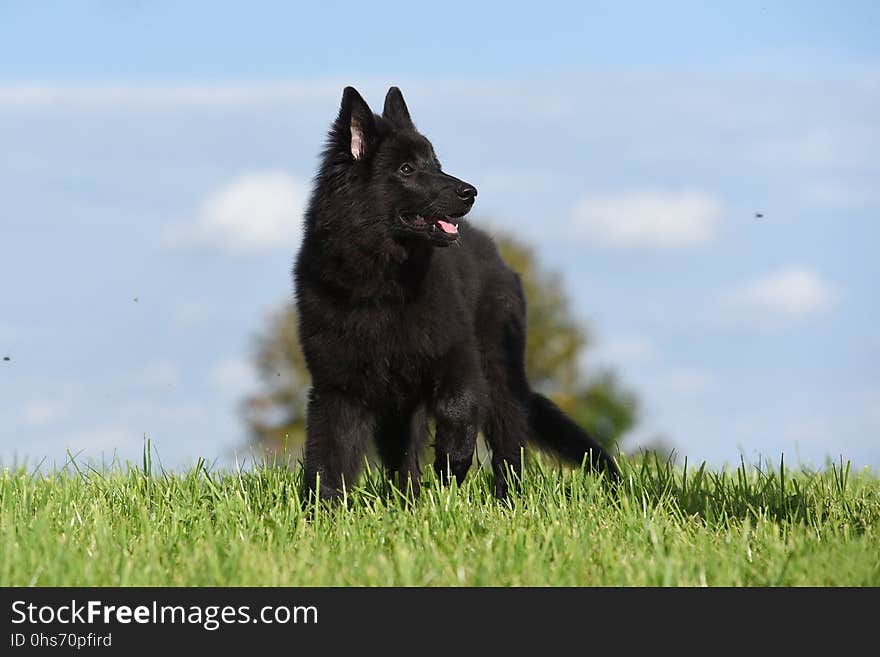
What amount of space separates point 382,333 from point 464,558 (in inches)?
76.5

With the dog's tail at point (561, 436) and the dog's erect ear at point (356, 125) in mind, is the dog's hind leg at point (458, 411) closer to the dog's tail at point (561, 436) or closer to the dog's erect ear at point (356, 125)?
the dog's tail at point (561, 436)

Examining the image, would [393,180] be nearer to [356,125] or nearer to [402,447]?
[356,125]

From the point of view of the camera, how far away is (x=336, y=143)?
6.24 meters

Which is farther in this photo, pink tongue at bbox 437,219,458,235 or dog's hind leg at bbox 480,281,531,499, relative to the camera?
dog's hind leg at bbox 480,281,531,499

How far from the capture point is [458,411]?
20.5ft

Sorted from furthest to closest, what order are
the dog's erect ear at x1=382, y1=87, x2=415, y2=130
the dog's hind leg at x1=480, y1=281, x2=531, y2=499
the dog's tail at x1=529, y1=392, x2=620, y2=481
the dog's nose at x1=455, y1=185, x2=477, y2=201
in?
the dog's tail at x1=529, y1=392, x2=620, y2=481, the dog's hind leg at x1=480, y1=281, x2=531, y2=499, the dog's erect ear at x1=382, y1=87, x2=415, y2=130, the dog's nose at x1=455, y1=185, x2=477, y2=201

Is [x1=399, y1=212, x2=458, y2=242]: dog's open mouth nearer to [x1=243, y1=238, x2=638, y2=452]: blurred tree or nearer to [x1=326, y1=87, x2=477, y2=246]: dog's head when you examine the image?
[x1=326, y1=87, x2=477, y2=246]: dog's head

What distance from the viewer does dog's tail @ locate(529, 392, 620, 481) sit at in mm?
7535

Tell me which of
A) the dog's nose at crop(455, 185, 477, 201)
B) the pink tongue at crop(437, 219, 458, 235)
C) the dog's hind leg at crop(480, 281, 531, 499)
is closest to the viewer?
the dog's nose at crop(455, 185, 477, 201)

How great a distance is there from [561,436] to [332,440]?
216 cm

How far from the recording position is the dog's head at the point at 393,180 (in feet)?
19.9

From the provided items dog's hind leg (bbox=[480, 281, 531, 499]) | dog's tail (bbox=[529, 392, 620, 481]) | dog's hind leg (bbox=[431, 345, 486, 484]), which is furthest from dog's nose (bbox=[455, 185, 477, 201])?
dog's tail (bbox=[529, 392, 620, 481])

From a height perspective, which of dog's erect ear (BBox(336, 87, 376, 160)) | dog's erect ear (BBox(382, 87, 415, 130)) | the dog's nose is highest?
dog's erect ear (BBox(382, 87, 415, 130))
